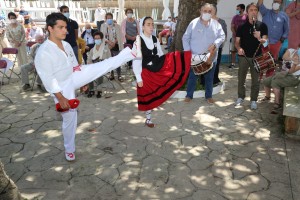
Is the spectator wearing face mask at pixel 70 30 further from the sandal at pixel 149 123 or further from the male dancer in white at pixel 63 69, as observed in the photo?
the male dancer in white at pixel 63 69

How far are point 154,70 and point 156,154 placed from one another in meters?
1.50

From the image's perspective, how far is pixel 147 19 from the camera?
4805 mm

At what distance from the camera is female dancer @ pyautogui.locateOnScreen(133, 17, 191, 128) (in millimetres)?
4867

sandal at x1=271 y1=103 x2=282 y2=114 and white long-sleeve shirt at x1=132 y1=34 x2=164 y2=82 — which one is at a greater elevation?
white long-sleeve shirt at x1=132 y1=34 x2=164 y2=82

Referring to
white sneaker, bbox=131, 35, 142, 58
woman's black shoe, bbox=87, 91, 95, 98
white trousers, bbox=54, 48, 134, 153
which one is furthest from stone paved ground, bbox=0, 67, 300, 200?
white sneaker, bbox=131, 35, 142, 58

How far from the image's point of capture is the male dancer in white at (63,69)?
3.62 m

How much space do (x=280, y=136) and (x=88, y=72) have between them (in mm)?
3489

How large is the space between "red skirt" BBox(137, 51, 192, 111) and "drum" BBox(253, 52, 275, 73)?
150 centimetres

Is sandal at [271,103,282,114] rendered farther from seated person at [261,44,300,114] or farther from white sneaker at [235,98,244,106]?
white sneaker at [235,98,244,106]

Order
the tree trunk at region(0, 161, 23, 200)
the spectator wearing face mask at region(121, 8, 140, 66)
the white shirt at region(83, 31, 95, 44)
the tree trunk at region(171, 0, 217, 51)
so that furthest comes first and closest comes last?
the white shirt at region(83, 31, 95, 44)
the spectator wearing face mask at region(121, 8, 140, 66)
the tree trunk at region(171, 0, 217, 51)
the tree trunk at region(0, 161, 23, 200)

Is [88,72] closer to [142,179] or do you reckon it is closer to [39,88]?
[142,179]

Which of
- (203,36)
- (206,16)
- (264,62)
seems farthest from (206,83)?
(206,16)

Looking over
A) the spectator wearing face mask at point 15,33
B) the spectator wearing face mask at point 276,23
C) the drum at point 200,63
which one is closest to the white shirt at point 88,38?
the spectator wearing face mask at point 15,33

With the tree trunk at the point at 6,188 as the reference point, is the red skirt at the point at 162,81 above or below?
above
